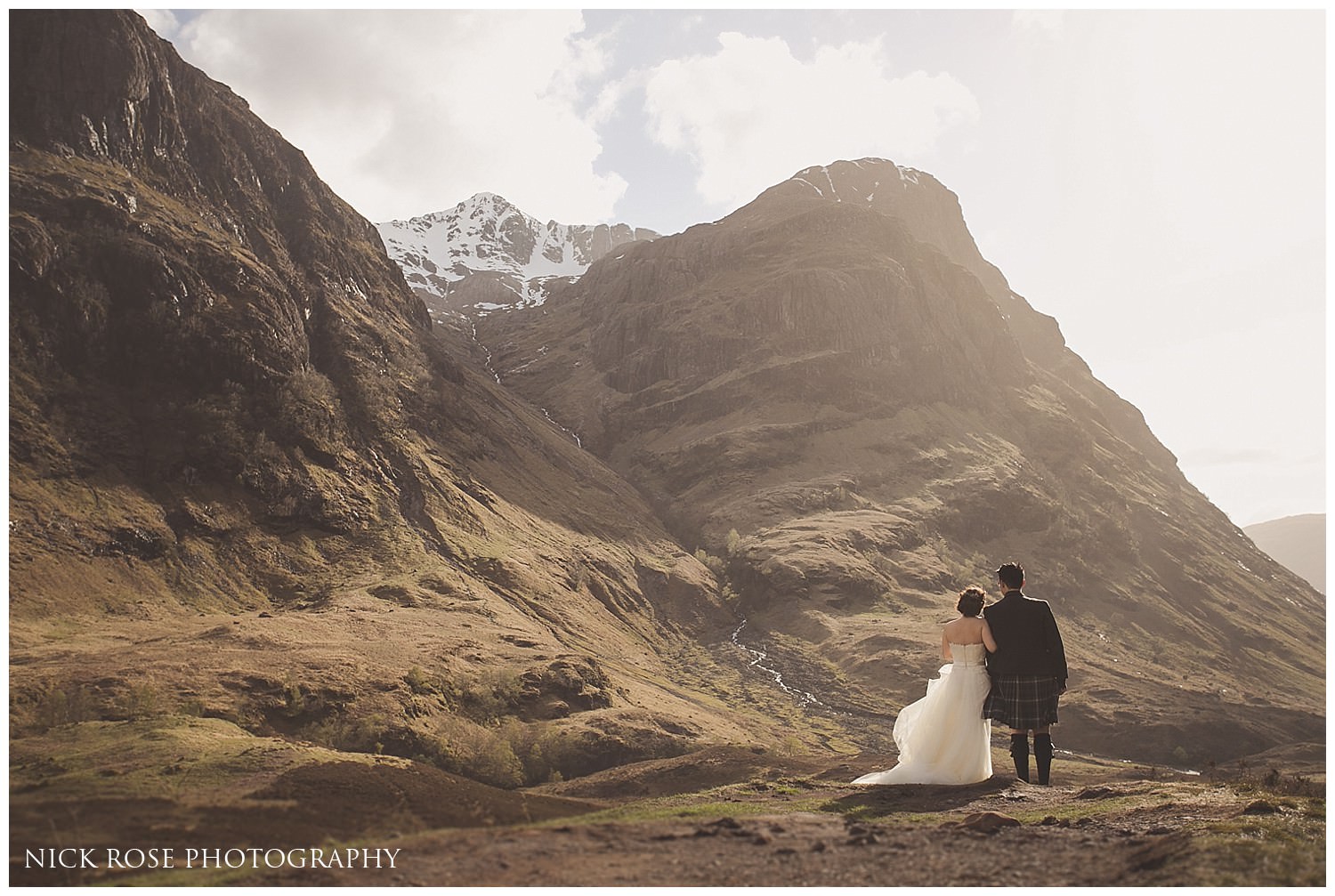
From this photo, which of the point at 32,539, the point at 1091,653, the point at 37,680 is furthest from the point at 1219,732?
the point at 32,539

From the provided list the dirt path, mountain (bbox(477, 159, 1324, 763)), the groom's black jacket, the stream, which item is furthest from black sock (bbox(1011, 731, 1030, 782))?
mountain (bbox(477, 159, 1324, 763))

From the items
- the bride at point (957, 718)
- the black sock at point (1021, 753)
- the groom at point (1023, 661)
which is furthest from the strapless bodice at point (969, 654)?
the black sock at point (1021, 753)

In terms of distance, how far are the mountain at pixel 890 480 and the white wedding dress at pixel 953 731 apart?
2273 inches

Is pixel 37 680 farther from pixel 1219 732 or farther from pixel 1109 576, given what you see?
pixel 1109 576

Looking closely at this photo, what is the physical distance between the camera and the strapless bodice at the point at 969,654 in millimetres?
14336

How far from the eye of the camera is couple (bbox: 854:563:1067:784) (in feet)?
45.2

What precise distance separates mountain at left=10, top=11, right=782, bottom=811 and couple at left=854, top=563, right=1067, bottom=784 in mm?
14581

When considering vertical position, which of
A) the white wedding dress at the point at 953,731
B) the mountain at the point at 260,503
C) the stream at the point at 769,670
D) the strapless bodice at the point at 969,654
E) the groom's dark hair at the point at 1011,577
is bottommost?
the stream at the point at 769,670

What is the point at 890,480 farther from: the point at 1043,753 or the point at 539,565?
the point at 1043,753

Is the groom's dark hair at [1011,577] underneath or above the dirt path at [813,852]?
above

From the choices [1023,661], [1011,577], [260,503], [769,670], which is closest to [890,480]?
[769,670]

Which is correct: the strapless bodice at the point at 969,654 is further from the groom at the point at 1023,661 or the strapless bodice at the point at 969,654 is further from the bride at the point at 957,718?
the groom at the point at 1023,661

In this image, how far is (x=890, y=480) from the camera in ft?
418

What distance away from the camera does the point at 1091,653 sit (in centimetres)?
9900
